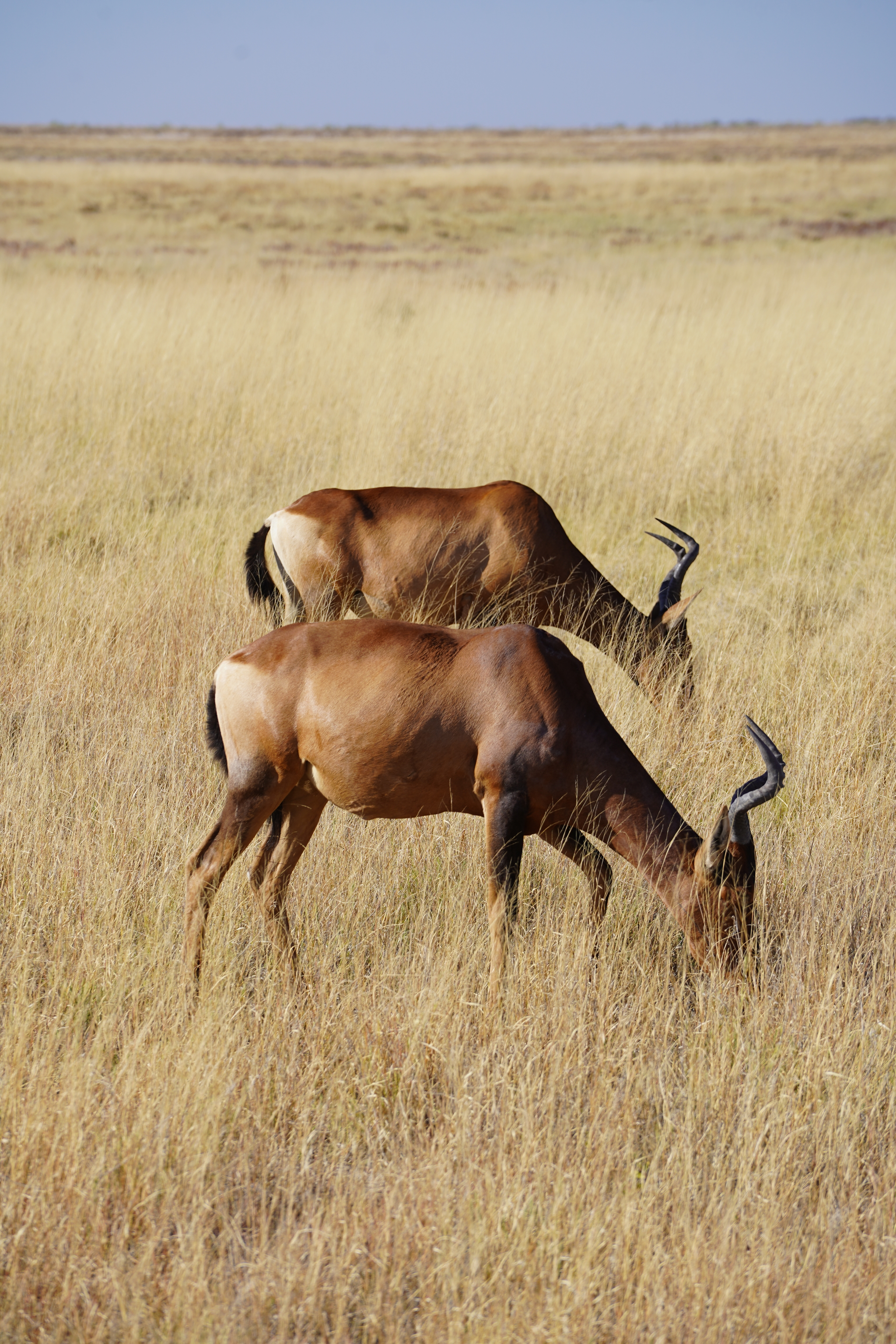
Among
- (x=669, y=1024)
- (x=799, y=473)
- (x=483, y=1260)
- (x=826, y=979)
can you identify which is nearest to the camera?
(x=483, y=1260)

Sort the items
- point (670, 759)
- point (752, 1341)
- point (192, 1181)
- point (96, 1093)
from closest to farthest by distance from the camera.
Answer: point (752, 1341)
point (192, 1181)
point (96, 1093)
point (670, 759)

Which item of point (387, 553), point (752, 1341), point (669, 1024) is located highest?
Answer: point (387, 553)

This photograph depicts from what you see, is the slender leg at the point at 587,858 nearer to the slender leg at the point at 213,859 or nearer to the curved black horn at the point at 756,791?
the curved black horn at the point at 756,791

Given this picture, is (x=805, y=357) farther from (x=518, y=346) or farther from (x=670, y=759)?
(x=670, y=759)

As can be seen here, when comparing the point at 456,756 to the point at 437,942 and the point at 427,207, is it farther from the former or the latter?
the point at 427,207

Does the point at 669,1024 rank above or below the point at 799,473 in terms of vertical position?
below

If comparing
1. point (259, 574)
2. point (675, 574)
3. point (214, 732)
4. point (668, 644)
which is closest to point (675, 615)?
point (668, 644)

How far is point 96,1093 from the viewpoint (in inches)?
128

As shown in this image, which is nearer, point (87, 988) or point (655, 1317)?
point (655, 1317)

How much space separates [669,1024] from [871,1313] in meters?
1.04

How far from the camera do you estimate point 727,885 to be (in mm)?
3555

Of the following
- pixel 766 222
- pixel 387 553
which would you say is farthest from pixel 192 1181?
pixel 766 222

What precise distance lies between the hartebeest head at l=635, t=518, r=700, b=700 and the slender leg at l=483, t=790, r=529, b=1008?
8.09 ft

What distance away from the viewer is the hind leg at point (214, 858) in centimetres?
374
